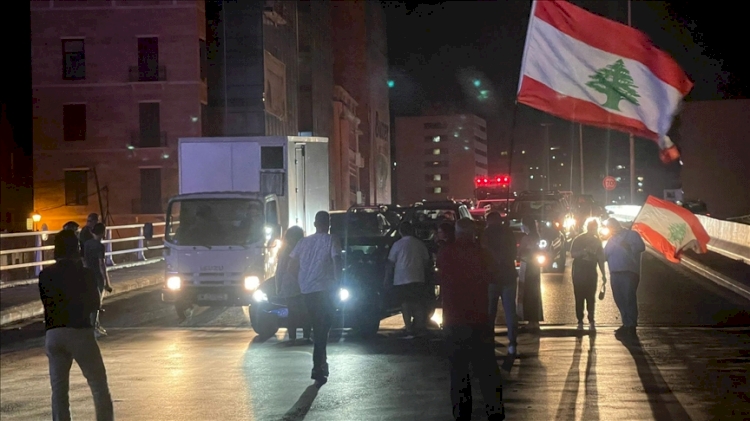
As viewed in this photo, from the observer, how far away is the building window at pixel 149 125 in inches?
2125

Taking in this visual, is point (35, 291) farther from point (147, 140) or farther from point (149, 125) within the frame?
point (149, 125)

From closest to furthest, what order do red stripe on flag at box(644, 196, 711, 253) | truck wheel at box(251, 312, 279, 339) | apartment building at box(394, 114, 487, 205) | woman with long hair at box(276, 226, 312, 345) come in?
woman with long hair at box(276, 226, 312, 345) < red stripe on flag at box(644, 196, 711, 253) < truck wheel at box(251, 312, 279, 339) < apartment building at box(394, 114, 487, 205)

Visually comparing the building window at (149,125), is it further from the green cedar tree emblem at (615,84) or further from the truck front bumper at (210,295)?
the green cedar tree emblem at (615,84)

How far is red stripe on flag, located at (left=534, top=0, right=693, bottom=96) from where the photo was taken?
433 inches

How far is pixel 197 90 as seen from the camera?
5366cm

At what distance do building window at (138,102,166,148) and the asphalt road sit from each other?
36.8 m

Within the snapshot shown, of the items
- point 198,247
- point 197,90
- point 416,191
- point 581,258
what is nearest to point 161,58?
point 197,90

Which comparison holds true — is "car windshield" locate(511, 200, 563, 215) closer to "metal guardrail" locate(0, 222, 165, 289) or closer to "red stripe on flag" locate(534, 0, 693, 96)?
"metal guardrail" locate(0, 222, 165, 289)

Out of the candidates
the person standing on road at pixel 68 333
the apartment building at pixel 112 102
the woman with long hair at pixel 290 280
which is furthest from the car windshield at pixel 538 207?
the apartment building at pixel 112 102

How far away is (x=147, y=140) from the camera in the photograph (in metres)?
54.1

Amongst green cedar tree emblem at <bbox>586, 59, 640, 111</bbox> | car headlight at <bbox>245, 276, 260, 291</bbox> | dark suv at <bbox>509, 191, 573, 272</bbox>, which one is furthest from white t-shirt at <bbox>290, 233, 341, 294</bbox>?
dark suv at <bbox>509, 191, 573, 272</bbox>

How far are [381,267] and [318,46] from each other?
62.6 meters

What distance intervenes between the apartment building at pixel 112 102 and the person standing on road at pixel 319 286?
4319 cm

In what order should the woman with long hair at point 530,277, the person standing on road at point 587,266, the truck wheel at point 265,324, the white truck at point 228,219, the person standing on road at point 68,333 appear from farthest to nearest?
the white truck at point 228,219 → the person standing on road at point 587,266 → the truck wheel at point 265,324 → the woman with long hair at point 530,277 → the person standing on road at point 68,333
